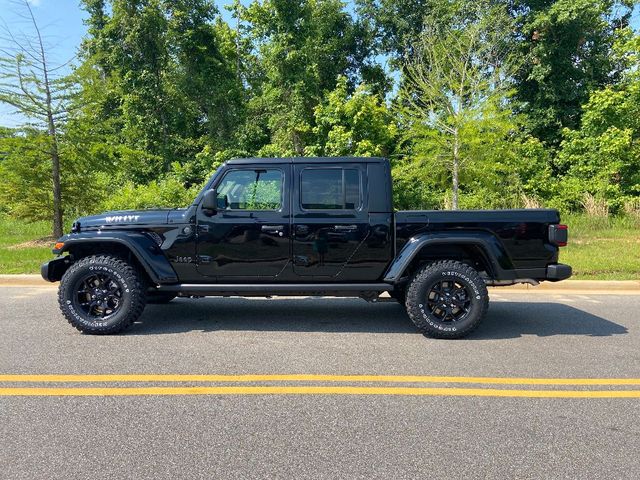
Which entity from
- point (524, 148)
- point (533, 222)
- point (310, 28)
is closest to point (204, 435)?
point (533, 222)

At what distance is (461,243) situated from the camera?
516 cm

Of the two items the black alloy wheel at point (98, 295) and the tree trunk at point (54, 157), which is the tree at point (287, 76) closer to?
the tree trunk at point (54, 157)

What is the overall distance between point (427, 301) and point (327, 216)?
144 centimetres

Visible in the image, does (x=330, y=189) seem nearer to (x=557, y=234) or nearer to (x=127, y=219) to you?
(x=127, y=219)

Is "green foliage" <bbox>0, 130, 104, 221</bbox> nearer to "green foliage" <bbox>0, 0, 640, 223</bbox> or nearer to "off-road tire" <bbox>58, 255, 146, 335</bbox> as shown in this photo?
"green foliage" <bbox>0, 0, 640, 223</bbox>

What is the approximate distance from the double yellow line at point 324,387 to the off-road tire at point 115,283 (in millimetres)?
1187

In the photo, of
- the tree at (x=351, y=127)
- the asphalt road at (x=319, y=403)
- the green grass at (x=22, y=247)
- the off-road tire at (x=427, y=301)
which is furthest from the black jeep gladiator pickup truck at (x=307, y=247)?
the tree at (x=351, y=127)

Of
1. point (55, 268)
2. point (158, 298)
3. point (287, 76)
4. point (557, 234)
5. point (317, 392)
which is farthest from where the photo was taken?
point (287, 76)

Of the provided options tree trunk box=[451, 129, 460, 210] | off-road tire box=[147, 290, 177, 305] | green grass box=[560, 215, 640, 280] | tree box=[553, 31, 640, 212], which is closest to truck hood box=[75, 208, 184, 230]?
off-road tire box=[147, 290, 177, 305]

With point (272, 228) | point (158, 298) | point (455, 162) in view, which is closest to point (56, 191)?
point (158, 298)

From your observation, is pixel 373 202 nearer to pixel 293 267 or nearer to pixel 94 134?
pixel 293 267

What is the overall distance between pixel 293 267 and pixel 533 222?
8.74 feet

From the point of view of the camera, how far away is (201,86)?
24.0 m

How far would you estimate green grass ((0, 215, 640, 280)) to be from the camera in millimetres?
9039
